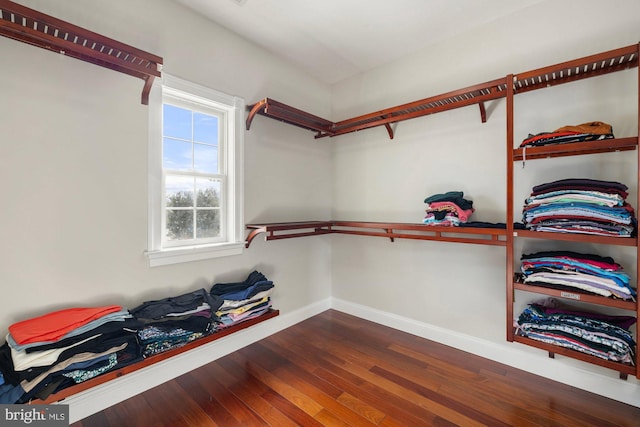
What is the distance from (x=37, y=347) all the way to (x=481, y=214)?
2.84m

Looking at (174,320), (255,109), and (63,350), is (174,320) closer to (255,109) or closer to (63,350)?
(63,350)

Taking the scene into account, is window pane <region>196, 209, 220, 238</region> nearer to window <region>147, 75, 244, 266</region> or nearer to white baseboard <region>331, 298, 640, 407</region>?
window <region>147, 75, 244, 266</region>

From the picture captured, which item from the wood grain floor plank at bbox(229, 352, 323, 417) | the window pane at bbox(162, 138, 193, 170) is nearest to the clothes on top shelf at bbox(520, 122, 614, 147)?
the wood grain floor plank at bbox(229, 352, 323, 417)

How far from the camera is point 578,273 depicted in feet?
5.10

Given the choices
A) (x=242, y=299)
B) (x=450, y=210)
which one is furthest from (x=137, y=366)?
(x=450, y=210)

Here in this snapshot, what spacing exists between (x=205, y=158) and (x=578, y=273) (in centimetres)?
262

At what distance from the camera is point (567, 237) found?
154cm

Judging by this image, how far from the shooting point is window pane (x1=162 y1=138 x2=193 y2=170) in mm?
1985

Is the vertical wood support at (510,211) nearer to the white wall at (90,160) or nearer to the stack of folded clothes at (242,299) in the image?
the stack of folded clothes at (242,299)

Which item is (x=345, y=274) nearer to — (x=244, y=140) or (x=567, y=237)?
(x=244, y=140)

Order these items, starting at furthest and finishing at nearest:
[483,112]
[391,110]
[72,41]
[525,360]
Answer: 1. [391,110]
2. [483,112]
3. [525,360]
4. [72,41]

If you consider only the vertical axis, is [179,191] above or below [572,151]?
below

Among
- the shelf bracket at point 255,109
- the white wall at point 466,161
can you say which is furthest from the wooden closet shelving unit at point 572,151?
the shelf bracket at point 255,109

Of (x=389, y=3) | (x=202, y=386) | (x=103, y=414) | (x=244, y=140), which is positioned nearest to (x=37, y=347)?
(x=103, y=414)
